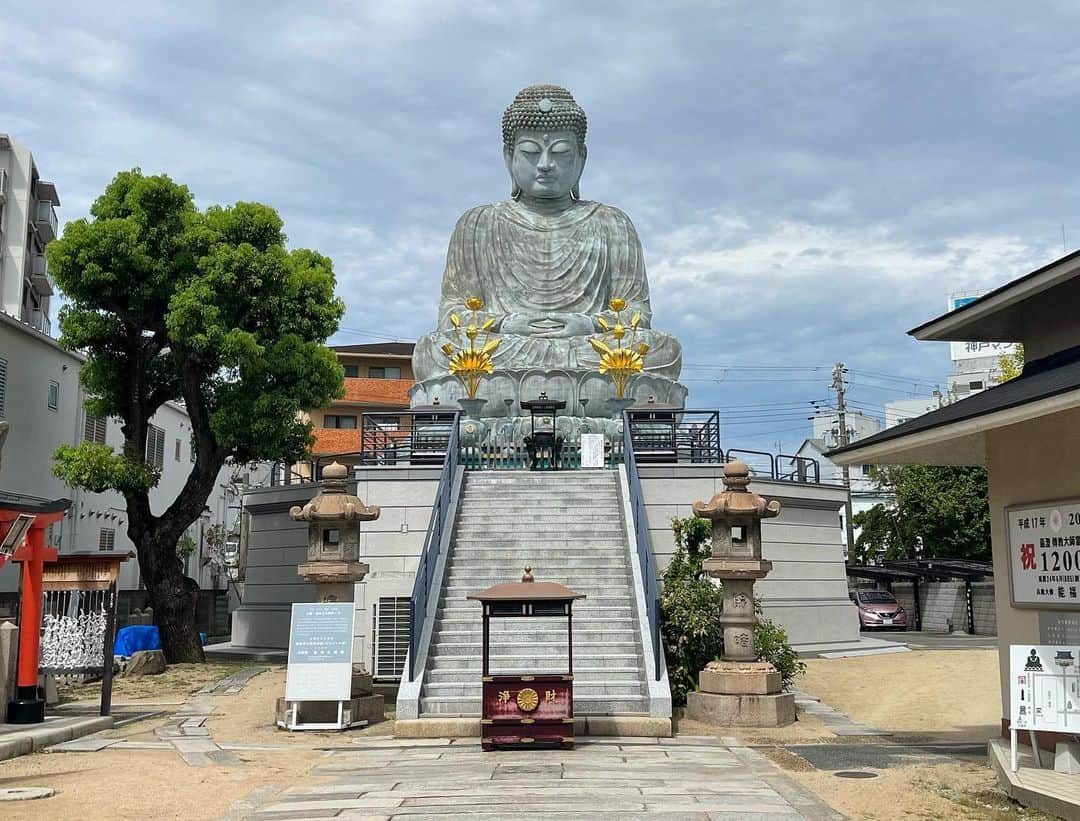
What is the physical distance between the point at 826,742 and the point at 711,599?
2995mm

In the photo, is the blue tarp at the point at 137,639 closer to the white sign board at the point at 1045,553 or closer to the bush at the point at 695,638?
the bush at the point at 695,638

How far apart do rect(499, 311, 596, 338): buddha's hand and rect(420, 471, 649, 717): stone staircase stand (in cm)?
703

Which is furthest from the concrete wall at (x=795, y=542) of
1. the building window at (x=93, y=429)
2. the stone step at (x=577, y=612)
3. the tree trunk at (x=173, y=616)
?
the building window at (x=93, y=429)

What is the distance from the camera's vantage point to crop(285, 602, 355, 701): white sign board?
12.4m

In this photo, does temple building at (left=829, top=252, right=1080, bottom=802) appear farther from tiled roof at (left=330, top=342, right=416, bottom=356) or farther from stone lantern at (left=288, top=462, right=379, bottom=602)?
tiled roof at (left=330, top=342, right=416, bottom=356)

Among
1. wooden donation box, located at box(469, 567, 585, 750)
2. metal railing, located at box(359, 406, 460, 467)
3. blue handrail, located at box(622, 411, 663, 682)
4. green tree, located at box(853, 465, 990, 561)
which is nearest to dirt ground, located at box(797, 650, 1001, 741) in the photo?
blue handrail, located at box(622, 411, 663, 682)

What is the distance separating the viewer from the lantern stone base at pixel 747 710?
40.3ft

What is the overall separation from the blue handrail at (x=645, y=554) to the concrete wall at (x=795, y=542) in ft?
3.16

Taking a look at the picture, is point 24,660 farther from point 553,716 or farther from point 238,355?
point 238,355

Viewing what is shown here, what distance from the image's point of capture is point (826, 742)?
11352mm

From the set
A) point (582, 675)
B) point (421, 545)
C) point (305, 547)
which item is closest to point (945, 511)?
point (305, 547)

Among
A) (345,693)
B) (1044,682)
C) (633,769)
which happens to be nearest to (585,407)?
(345,693)

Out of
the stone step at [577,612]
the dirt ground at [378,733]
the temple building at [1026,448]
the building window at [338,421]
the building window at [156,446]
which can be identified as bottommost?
the dirt ground at [378,733]

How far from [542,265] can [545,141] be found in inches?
137
